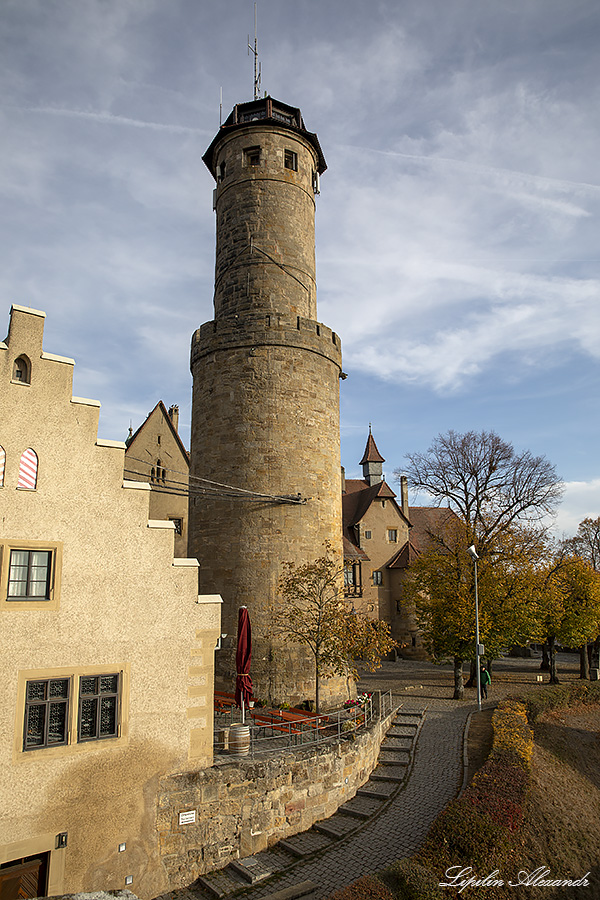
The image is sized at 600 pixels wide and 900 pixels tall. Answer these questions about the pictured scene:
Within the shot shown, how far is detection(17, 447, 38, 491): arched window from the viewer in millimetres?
9977

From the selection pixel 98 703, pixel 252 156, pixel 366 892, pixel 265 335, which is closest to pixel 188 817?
pixel 98 703

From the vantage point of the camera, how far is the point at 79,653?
10156 mm

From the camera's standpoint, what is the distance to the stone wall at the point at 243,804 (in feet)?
34.8

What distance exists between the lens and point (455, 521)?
1137 inches

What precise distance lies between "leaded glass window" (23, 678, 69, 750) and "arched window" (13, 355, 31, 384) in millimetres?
5100

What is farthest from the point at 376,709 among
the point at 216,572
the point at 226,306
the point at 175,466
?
the point at 175,466

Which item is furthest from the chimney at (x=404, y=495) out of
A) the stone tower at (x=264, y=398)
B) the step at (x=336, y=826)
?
the step at (x=336, y=826)

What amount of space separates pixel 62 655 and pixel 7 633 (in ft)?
3.25

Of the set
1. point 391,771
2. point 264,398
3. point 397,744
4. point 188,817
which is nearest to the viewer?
point 188,817

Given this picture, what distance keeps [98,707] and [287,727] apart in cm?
571

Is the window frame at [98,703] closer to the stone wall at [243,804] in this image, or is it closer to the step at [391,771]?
the stone wall at [243,804]

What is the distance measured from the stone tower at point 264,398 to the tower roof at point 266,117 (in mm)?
49

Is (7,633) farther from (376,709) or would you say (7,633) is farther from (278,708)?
(376,709)

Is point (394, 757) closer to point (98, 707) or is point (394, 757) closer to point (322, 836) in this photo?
point (322, 836)
